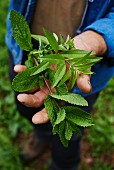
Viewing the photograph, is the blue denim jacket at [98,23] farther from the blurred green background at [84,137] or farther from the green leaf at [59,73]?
the blurred green background at [84,137]

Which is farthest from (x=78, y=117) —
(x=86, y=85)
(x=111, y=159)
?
(x=111, y=159)

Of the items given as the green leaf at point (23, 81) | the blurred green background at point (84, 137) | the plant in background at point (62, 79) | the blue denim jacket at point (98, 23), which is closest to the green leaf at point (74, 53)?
the plant in background at point (62, 79)

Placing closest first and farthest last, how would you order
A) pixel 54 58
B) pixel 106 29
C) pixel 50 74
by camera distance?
pixel 54 58, pixel 50 74, pixel 106 29

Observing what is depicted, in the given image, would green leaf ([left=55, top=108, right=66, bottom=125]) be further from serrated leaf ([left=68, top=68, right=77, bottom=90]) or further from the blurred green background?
the blurred green background

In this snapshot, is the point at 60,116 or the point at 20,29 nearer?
the point at 60,116

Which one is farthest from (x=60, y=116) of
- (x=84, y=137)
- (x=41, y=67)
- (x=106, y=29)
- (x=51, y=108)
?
(x=84, y=137)

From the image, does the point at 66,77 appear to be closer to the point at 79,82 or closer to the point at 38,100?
the point at 79,82
